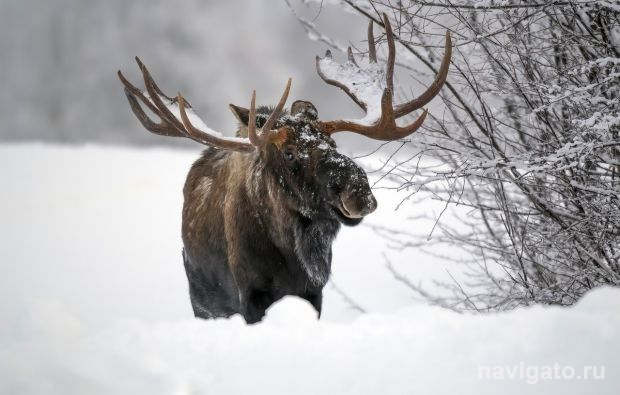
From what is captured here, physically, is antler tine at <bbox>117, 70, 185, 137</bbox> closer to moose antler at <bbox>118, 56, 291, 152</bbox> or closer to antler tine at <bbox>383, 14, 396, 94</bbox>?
moose antler at <bbox>118, 56, 291, 152</bbox>

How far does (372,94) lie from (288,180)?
2.47 feet

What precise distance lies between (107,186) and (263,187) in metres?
8.22

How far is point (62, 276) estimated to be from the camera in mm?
7660

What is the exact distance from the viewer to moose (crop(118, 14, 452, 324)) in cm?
373

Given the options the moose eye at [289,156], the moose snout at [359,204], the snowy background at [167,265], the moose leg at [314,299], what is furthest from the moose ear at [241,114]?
the moose leg at [314,299]

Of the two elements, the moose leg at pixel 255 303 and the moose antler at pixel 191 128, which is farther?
the moose leg at pixel 255 303

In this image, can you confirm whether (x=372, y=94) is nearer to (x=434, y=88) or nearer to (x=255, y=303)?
(x=434, y=88)

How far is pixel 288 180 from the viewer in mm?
3877

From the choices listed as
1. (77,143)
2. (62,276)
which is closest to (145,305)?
(62,276)

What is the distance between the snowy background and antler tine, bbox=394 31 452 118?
0.48 m

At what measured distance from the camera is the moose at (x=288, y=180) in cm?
373

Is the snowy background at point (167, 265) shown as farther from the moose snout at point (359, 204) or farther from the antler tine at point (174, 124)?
the antler tine at point (174, 124)

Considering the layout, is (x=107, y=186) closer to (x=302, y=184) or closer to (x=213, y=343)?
(x=302, y=184)

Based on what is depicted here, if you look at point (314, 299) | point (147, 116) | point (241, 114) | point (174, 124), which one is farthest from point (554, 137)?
point (147, 116)
